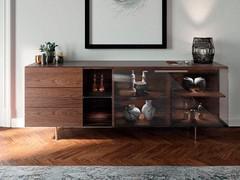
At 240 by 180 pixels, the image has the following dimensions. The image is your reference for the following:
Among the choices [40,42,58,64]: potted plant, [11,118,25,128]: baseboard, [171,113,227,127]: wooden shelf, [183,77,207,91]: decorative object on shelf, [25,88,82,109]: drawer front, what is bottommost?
[11,118,25,128]: baseboard

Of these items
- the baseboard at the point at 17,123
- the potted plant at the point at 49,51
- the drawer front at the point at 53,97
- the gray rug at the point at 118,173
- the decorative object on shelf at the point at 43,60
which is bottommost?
the gray rug at the point at 118,173

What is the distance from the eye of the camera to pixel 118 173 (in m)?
2.34

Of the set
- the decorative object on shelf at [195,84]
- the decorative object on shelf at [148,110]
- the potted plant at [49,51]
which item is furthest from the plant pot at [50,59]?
the decorative object on shelf at [195,84]

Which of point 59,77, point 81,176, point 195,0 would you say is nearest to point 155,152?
point 81,176

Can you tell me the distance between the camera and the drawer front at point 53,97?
130 inches

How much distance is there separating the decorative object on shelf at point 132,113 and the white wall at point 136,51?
0.65 meters

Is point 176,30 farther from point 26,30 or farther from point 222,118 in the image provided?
point 26,30

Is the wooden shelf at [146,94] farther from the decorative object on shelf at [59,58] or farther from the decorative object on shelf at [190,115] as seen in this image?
the decorative object on shelf at [59,58]

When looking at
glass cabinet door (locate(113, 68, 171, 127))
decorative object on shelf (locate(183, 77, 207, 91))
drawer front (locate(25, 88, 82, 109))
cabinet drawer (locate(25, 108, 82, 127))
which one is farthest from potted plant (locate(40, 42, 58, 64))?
decorative object on shelf (locate(183, 77, 207, 91))

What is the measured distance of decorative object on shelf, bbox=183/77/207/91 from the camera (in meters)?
3.33

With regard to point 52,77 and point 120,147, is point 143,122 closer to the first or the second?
point 120,147

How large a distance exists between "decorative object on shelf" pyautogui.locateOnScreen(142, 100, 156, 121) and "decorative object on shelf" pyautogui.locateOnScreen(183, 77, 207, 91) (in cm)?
35

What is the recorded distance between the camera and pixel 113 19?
3758 millimetres

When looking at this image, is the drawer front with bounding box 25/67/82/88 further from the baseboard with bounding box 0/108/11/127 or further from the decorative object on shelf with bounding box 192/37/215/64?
the decorative object on shelf with bounding box 192/37/215/64
